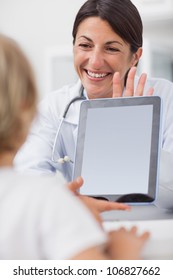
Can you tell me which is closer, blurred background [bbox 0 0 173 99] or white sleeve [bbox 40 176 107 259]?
white sleeve [bbox 40 176 107 259]

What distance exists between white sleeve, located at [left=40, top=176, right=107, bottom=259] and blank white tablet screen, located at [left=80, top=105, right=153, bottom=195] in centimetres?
44

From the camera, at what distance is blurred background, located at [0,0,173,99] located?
127 inches

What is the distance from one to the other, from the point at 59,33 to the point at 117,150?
291 centimetres

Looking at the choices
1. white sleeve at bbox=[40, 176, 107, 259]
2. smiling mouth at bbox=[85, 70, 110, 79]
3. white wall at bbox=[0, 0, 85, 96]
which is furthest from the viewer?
white wall at bbox=[0, 0, 85, 96]

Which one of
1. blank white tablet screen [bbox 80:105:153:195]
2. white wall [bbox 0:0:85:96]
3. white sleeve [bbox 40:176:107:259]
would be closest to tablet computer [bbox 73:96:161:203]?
blank white tablet screen [bbox 80:105:153:195]

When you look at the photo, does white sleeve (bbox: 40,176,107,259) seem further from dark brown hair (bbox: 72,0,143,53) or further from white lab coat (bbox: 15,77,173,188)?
dark brown hair (bbox: 72,0,143,53)

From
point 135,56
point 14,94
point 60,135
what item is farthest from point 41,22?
point 14,94

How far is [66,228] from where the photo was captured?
455 millimetres

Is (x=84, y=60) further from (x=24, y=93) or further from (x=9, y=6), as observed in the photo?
(x=9, y=6)

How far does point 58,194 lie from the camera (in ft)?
1.53

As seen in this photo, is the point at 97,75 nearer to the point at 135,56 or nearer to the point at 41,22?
the point at 135,56

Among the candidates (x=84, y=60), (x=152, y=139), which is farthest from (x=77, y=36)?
(x=152, y=139)

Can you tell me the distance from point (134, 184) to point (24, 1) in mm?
3191
